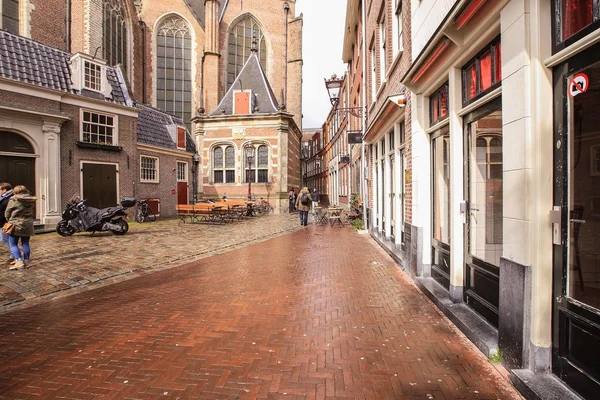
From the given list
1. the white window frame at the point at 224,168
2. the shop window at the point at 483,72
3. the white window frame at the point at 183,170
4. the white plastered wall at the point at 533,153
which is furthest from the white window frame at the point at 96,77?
the white plastered wall at the point at 533,153

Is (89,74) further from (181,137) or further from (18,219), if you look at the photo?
(18,219)

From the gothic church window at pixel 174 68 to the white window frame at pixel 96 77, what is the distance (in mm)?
14750

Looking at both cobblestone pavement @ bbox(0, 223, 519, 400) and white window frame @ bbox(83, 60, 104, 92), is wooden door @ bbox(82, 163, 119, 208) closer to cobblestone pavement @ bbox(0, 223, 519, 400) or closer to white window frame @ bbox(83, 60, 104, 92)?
white window frame @ bbox(83, 60, 104, 92)

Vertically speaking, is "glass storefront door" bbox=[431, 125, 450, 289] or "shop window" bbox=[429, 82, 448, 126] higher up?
"shop window" bbox=[429, 82, 448, 126]

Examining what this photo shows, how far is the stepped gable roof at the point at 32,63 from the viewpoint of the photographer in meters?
11.5

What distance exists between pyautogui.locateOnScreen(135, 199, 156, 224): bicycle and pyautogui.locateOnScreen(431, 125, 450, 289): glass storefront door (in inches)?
570

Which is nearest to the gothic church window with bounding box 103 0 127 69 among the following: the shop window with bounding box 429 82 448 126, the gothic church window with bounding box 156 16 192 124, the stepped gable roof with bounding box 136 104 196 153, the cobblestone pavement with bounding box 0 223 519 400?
the gothic church window with bounding box 156 16 192 124

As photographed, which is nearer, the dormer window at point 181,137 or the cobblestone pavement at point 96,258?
the cobblestone pavement at point 96,258

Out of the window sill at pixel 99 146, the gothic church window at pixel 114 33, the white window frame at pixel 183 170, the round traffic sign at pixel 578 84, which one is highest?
the gothic church window at pixel 114 33

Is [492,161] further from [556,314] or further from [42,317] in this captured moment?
[42,317]

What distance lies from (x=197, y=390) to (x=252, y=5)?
3370 cm

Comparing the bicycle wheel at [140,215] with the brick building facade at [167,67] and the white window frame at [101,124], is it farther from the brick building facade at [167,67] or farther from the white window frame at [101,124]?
the white window frame at [101,124]

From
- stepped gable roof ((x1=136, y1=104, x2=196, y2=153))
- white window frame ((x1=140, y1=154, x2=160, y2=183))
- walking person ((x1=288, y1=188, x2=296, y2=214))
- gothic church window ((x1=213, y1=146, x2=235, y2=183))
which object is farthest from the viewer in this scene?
walking person ((x1=288, y1=188, x2=296, y2=214))

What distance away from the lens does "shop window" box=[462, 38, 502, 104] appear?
3207 mm
